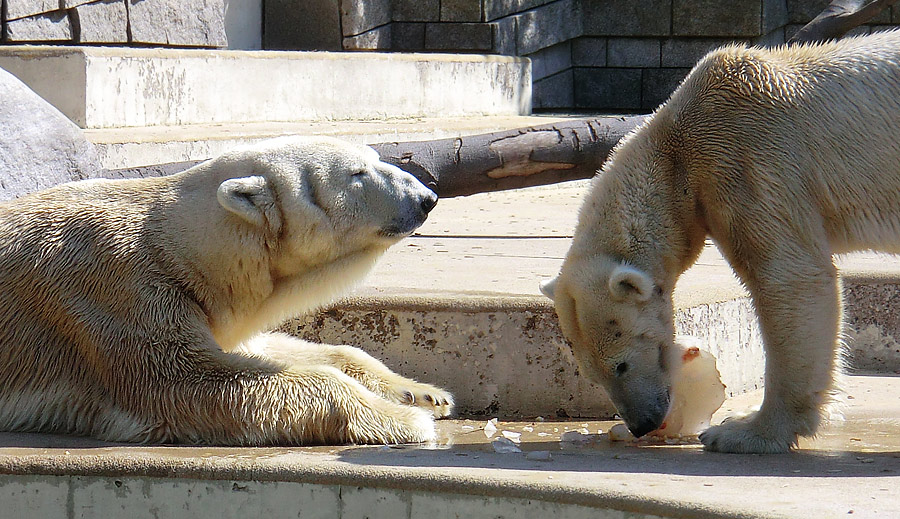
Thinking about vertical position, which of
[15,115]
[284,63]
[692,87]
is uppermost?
[692,87]

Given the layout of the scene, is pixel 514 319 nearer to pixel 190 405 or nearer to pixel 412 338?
pixel 412 338

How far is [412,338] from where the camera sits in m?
3.62

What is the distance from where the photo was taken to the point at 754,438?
2863mm

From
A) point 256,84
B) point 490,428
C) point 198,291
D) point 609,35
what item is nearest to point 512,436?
point 490,428

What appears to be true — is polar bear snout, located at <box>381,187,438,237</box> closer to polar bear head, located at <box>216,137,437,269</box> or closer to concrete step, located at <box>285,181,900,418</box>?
polar bear head, located at <box>216,137,437,269</box>

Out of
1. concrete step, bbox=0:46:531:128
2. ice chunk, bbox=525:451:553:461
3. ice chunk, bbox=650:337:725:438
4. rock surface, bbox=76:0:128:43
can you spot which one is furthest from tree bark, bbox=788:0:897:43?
ice chunk, bbox=525:451:553:461

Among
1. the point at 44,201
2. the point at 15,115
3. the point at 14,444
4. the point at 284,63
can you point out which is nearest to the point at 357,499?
the point at 14,444

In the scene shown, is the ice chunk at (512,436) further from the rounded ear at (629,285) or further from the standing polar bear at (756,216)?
the rounded ear at (629,285)

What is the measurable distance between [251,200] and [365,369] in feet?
2.13

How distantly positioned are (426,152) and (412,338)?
5.81 ft

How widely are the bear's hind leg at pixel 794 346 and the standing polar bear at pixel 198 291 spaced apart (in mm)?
847

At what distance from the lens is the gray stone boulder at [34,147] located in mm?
4184

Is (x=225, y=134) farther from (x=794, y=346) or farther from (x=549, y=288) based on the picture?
(x=794, y=346)

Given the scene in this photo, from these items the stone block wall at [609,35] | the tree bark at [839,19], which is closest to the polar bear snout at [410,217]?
the tree bark at [839,19]
